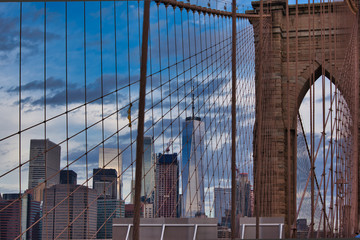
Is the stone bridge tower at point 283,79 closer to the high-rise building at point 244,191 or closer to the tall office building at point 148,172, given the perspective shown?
the high-rise building at point 244,191

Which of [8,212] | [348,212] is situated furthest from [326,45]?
[8,212]

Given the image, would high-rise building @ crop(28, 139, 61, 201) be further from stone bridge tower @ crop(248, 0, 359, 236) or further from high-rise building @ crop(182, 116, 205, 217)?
stone bridge tower @ crop(248, 0, 359, 236)

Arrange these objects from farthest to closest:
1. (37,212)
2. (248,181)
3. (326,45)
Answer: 1. (37,212)
2. (248,181)
3. (326,45)

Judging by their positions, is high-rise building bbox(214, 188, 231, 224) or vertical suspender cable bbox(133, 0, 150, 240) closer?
vertical suspender cable bbox(133, 0, 150, 240)

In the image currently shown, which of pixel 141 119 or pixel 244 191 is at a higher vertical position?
pixel 141 119

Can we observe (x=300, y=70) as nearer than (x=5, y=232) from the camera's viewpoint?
Yes

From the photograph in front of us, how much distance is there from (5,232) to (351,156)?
30080 mm

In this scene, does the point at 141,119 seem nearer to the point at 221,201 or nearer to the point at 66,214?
the point at 221,201

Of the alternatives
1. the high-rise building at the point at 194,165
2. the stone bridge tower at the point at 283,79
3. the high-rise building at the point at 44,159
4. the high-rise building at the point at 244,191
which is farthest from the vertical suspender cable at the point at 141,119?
the high-rise building at the point at 244,191

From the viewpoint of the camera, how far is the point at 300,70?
18.0 m

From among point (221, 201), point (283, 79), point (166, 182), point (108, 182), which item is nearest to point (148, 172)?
point (221, 201)

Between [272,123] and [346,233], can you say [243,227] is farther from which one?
[272,123]

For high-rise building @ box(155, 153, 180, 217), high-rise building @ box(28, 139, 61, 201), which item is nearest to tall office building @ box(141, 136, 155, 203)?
high-rise building @ box(155, 153, 180, 217)

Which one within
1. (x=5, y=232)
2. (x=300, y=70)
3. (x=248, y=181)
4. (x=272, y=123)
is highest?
(x=300, y=70)
